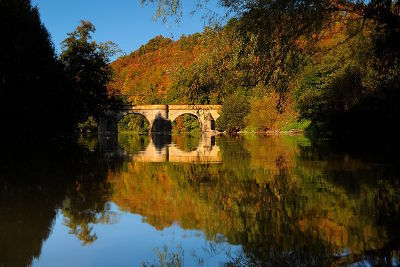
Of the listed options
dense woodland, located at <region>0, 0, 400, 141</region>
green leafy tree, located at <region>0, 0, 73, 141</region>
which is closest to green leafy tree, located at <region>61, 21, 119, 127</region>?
dense woodland, located at <region>0, 0, 400, 141</region>

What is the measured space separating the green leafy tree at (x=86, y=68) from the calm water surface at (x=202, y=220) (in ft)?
95.4

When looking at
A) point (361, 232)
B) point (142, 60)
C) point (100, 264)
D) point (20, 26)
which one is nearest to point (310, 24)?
point (361, 232)

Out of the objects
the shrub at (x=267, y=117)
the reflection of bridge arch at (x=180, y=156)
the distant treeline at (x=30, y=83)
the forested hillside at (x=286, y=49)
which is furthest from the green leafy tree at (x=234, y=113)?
the forested hillside at (x=286, y=49)

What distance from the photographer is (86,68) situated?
37625 millimetres

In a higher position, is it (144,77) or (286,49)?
Answer: (144,77)

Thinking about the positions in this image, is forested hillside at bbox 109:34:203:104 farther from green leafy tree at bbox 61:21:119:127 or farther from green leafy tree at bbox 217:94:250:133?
green leafy tree at bbox 61:21:119:127

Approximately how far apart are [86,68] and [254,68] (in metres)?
30.7

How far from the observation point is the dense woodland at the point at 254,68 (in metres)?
7.99

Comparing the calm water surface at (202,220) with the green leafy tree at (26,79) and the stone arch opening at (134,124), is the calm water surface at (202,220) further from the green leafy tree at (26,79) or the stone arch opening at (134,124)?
the stone arch opening at (134,124)

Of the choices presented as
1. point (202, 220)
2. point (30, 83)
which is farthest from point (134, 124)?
point (202, 220)

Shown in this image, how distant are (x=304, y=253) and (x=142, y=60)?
13858cm

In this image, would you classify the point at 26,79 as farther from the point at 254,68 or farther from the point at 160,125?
the point at 160,125

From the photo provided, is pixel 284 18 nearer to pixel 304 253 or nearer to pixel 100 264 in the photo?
pixel 304 253

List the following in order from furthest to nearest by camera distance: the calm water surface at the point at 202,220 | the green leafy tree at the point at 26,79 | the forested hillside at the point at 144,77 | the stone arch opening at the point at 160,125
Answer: the forested hillside at the point at 144,77 → the stone arch opening at the point at 160,125 → the green leafy tree at the point at 26,79 → the calm water surface at the point at 202,220
